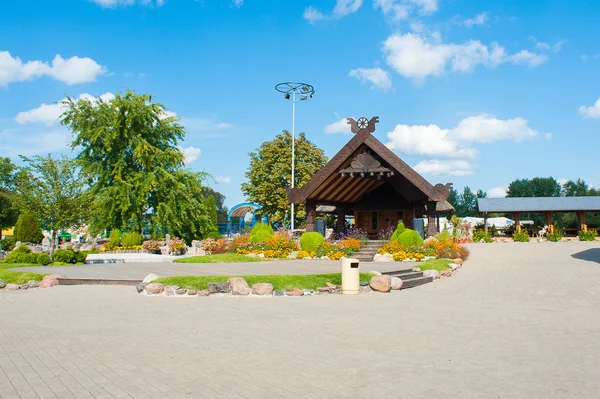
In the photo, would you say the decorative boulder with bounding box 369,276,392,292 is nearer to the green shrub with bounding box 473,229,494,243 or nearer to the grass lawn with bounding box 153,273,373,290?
the grass lawn with bounding box 153,273,373,290

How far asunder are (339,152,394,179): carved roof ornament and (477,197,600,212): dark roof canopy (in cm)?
2465

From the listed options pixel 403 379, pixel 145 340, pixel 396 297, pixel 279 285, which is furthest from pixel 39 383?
pixel 396 297

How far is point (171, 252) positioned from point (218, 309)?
19.2 m

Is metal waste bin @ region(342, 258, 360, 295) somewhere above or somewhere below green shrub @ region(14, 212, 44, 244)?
below

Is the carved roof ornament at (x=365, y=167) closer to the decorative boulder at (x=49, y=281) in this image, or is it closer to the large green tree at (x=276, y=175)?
the decorative boulder at (x=49, y=281)

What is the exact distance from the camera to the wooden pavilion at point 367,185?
22812mm

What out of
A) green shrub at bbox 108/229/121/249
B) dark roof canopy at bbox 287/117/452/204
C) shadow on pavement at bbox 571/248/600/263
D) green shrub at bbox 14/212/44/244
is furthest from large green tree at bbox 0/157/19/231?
shadow on pavement at bbox 571/248/600/263

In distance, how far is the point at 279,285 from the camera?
12.9 meters

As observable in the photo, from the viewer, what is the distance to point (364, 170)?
23469 mm

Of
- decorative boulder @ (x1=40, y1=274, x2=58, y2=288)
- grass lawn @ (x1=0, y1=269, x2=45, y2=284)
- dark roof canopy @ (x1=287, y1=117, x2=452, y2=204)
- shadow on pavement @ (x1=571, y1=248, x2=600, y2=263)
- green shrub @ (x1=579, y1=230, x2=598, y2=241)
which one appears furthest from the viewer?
green shrub @ (x1=579, y1=230, x2=598, y2=241)

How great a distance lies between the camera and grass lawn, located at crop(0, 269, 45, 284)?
15.3 metres

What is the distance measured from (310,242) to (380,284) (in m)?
9.32

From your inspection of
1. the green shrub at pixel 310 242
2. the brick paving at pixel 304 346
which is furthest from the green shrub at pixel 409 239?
the brick paving at pixel 304 346

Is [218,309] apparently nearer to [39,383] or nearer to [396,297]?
[396,297]
